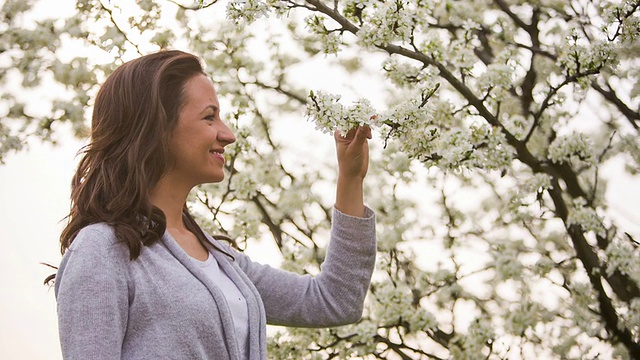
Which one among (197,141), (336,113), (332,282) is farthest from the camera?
(332,282)

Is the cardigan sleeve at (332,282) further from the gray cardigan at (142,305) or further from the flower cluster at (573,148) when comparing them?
the flower cluster at (573,148)

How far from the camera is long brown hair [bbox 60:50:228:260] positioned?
193 cm

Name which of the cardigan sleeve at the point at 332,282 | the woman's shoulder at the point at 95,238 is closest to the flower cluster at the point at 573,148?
the cardigan sleeve at the point at 332,282

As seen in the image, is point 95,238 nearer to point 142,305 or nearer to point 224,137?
point 142,305

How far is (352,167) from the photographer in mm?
2324

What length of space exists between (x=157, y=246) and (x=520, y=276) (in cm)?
361

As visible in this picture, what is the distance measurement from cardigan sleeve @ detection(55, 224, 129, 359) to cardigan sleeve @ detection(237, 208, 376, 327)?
0.69 metres

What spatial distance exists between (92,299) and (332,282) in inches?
34.4

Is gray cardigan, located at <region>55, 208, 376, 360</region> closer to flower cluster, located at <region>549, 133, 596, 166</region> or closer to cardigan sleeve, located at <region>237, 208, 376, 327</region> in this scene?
cardigan sleeve, located at <region>237, 208, 376, 327</region>

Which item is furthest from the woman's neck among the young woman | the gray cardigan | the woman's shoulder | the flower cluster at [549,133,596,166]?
the flower cluster at [549,133,596,166]

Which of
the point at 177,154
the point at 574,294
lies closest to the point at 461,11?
the point at 574,294

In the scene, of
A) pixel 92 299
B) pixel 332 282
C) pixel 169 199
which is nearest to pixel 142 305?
pixel 92 299

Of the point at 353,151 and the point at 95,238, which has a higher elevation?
the point at 353,151

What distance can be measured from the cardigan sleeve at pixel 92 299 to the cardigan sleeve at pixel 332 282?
691 mm
